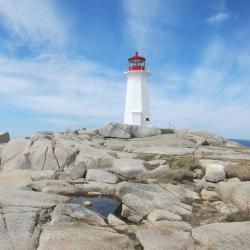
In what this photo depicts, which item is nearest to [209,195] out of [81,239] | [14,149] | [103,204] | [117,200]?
[117,200]

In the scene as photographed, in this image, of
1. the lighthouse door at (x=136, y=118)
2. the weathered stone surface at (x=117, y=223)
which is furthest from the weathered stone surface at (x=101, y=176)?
the lighthouse door at (x=136, y=118)

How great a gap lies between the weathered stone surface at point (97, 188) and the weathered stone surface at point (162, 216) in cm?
553

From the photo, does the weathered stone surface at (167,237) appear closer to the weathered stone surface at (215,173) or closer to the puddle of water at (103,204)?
the puddle of water at (103,204)

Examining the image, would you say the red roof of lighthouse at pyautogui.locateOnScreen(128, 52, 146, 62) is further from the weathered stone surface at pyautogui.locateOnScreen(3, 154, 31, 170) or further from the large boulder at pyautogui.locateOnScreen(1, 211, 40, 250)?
the large boulder at pyautogui.locateOnScreen(1, 211, 40, 250)

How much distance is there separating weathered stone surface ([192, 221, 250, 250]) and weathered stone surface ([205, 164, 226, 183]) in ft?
30.3

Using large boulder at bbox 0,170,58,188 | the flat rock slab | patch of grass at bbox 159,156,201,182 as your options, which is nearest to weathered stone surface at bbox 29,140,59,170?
large boulder at bbox 0,170,58,188

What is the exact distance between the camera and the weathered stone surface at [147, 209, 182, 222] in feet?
48.8

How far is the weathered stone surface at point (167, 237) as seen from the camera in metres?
11.6

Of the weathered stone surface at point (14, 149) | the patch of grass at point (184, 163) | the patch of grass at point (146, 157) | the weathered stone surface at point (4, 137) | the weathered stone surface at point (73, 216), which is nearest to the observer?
the weathered stone surface at point (73, 216)

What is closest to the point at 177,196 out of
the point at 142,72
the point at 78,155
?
the point at 78,155

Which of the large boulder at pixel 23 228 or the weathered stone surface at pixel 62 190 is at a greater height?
the weathered stone surface at pixel 62 190

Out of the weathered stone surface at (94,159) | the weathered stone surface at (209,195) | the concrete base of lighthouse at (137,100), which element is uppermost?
the concrete base of lighthouse at (137,100)

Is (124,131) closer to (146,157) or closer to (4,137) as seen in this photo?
(4,137)

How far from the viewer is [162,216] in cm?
1494
